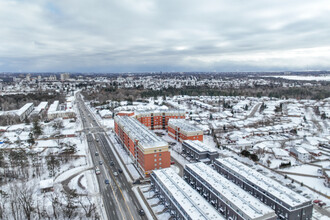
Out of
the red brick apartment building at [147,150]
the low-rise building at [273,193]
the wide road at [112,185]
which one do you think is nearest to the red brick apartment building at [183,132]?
the red brick apartment building at [147,150]

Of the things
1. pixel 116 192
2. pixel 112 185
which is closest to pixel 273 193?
pixel 116 192

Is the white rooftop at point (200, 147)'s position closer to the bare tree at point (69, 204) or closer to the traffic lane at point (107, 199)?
the traffic lane at point (107, 199)

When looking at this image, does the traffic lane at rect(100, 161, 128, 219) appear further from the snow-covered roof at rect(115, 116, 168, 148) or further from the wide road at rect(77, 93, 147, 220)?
the snow-covered roof at rect(115, 116, 168, 148)

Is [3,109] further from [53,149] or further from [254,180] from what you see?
[254,180]

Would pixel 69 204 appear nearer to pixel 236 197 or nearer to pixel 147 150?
pixel 147 150

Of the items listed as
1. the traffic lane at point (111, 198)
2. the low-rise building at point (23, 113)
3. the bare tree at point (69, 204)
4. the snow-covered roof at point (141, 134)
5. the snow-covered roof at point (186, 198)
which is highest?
the snow-covered roof at point (141, 134)

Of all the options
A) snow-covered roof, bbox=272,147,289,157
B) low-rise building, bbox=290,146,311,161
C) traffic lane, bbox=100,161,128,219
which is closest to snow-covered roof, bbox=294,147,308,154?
low-rise building, bbox=290,146,311,161
